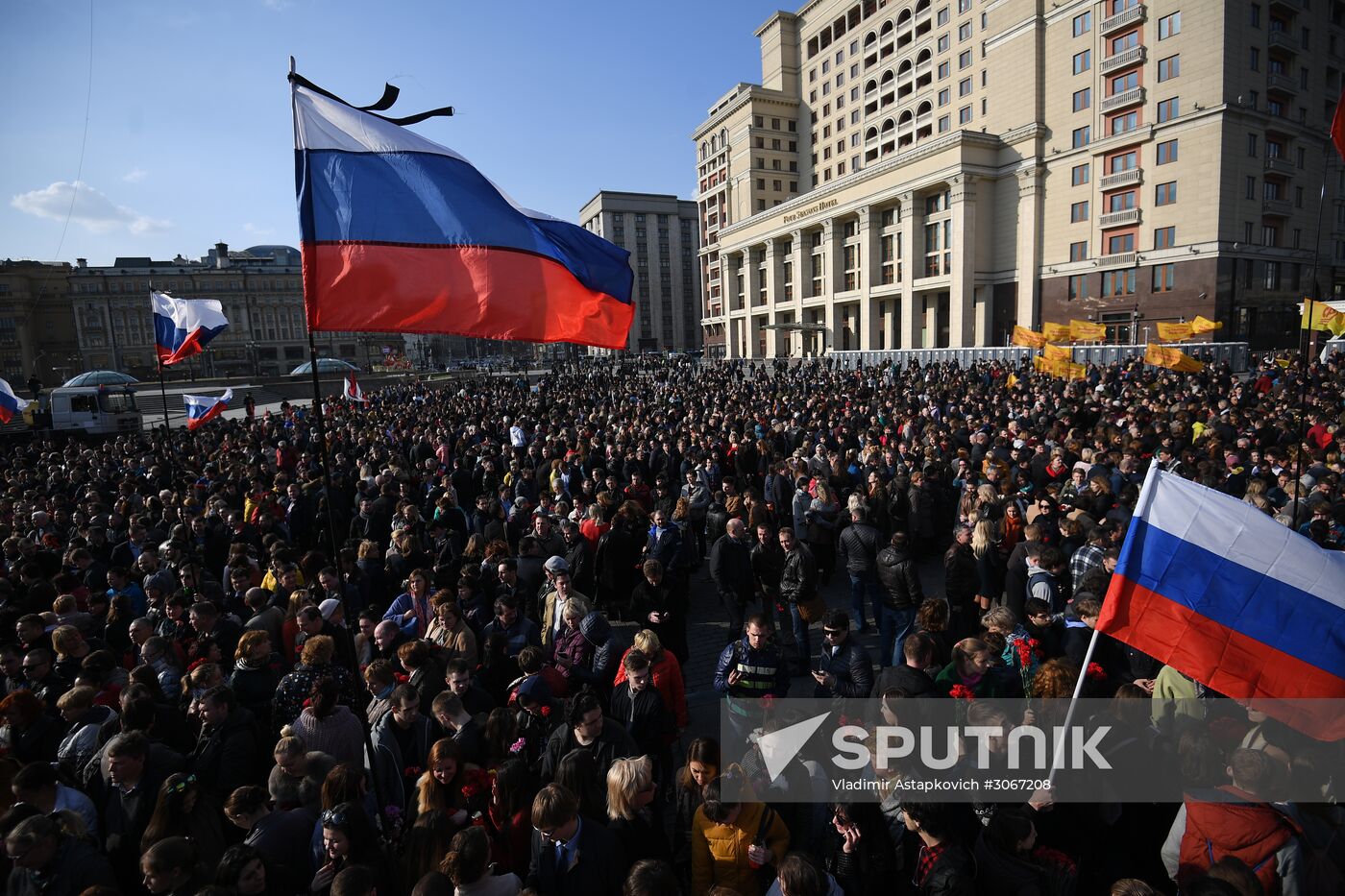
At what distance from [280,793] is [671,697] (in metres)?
2.43

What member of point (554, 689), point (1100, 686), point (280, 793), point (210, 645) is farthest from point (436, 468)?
point (1100, 686)

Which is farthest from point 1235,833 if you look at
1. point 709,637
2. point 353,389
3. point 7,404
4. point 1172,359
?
point 353,389

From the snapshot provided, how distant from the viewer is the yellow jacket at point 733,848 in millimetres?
3096

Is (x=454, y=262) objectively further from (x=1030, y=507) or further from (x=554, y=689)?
(x=1030, y=507)

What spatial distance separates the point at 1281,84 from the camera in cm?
3606

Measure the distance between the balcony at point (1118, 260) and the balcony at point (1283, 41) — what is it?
12890mm

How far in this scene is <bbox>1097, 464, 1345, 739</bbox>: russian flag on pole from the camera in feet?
10.3

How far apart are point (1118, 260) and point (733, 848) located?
46849 millimetres

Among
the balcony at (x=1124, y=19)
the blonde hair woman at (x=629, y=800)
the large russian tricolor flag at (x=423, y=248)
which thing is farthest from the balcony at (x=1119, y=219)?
the blonde hair woman at (x=629, y=800)

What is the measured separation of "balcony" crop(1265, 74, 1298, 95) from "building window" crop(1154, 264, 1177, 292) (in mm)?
11026

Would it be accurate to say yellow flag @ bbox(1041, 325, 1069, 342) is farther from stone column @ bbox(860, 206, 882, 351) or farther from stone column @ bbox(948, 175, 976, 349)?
stone column @ bbox(860, 206, 882, 351)

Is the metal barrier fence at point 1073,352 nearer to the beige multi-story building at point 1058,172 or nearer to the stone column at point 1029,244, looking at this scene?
the beige multi-story building at point 1058,172

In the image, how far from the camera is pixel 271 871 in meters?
2.91

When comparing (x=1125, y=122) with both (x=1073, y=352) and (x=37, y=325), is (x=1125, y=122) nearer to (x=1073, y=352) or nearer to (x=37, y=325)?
(x=1073, y=352)
